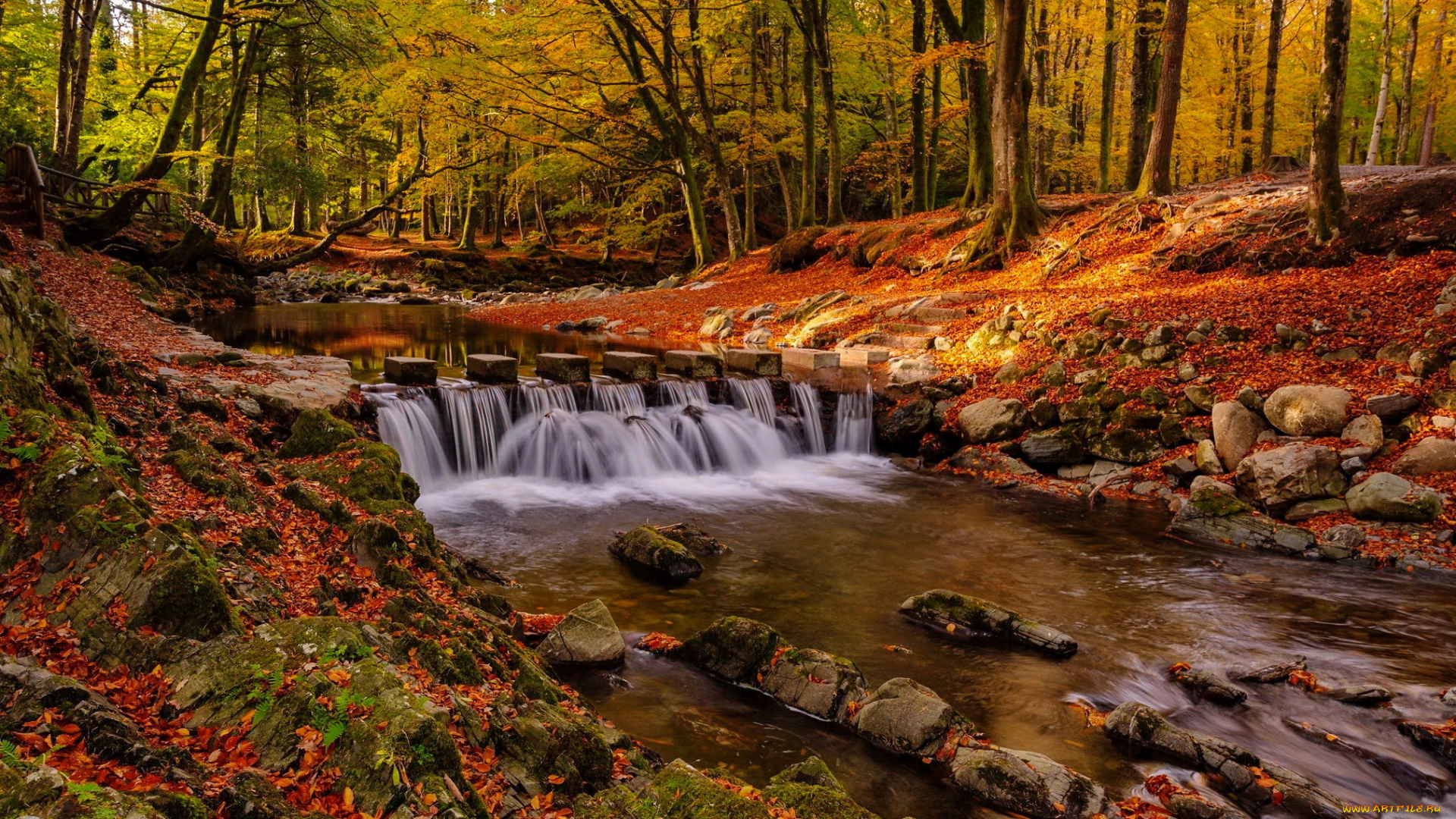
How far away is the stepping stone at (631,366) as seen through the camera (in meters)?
13.0

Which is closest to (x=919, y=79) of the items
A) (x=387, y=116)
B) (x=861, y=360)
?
(x=861, y=360)

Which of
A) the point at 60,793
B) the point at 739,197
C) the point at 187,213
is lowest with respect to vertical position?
the point at 60,793

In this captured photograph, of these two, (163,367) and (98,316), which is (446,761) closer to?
(163,367)

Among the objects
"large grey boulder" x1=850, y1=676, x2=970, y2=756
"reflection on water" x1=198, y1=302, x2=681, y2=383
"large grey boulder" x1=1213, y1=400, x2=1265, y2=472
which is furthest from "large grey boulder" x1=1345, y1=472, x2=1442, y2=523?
"reflection on water" x1=198, y1=302, x2=681, y2=383

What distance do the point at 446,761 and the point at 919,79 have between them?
76.1ft

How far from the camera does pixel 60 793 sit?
1.89m

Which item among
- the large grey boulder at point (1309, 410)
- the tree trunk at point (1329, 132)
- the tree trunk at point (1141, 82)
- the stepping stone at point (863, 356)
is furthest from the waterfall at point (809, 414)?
the tree trunk at point (1141, 82)

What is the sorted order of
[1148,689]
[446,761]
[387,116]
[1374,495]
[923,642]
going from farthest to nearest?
[387,116], [1374,495], [923,642], [1148,689], [446,761]

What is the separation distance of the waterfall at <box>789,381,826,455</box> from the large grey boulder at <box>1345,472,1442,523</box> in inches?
271

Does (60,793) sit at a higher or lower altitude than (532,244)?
lower

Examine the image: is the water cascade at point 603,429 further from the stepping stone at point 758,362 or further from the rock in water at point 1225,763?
the rock in water at point 1225,763

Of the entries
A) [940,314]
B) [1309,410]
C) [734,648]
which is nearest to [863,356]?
[940,314]

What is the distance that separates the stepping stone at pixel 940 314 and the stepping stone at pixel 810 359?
2.01m

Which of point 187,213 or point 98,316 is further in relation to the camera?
point 187,213
